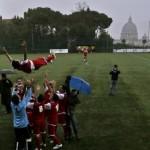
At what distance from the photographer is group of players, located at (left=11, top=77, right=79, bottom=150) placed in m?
15.5

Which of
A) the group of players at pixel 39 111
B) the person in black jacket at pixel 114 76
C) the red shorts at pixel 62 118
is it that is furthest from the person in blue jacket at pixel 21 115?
the person in black jacket at pixel 114 76

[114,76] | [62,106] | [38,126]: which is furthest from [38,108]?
[114,76]

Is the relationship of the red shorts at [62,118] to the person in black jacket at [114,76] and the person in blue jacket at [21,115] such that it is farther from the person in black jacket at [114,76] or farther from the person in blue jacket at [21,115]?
the person in black jacket at [114,76]

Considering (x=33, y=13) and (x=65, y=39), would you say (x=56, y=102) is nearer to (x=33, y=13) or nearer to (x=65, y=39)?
(x=65, y=39)

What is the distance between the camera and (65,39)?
127m

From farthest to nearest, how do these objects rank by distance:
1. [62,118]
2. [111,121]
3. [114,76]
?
[114,76]
[111,121]
[62,118]

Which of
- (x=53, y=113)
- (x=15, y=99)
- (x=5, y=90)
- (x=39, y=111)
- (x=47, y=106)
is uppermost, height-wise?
(x=15, y=99)

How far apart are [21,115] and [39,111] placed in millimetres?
1153

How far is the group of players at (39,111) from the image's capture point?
15547 mm

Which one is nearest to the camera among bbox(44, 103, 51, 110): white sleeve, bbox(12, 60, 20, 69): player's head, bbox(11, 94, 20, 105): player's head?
bbox(12, 60, 20, 69): player's head

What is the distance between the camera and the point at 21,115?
610 inches

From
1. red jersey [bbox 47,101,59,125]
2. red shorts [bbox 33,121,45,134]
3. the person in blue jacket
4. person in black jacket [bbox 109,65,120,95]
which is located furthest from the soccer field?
the person in blue jacket

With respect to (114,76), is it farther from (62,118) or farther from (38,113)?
(38,113)

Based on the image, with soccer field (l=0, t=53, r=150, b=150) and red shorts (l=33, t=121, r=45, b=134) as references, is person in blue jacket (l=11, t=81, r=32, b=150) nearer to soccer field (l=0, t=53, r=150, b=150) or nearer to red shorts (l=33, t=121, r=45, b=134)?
red shorts (l=33, t=121, r=45, b=134)
